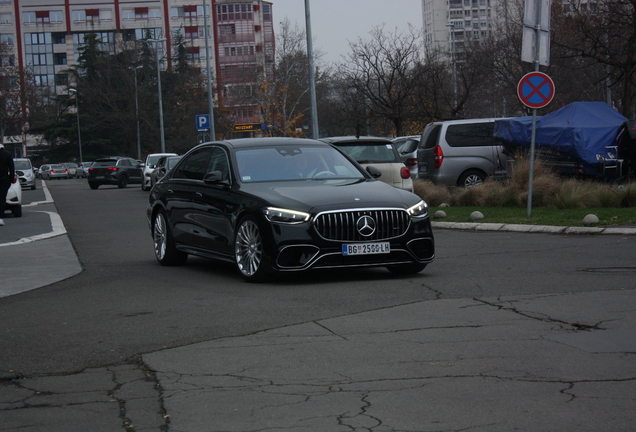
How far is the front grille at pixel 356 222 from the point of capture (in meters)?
9.03

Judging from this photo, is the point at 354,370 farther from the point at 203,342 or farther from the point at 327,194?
the point at 327,194

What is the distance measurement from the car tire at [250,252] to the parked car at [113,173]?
3946 cm

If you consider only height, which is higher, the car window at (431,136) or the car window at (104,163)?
the car window at (431,136)

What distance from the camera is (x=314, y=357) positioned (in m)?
5.75

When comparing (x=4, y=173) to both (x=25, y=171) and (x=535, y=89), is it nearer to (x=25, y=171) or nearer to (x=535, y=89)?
(x=535, y=89)

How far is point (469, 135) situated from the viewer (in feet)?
72.2

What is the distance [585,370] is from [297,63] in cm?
6864

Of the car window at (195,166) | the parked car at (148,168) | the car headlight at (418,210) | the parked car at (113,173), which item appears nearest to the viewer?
the car headlight at (418,210)

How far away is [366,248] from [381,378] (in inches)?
158

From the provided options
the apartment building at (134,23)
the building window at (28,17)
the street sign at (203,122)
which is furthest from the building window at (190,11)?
the street sign at (203,122)

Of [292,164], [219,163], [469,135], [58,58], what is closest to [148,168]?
[469,135]

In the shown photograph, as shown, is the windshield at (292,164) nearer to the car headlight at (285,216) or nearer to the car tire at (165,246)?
the car headlight at (285,216)

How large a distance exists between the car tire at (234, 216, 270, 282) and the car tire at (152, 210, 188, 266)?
190 cm

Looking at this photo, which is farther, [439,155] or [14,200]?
[14,200]
